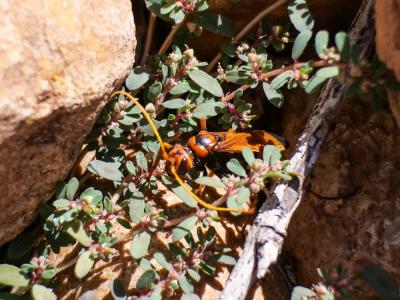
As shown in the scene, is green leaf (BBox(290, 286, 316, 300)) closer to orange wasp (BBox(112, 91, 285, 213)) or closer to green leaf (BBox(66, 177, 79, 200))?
orange wasp (BBox(112, 91, 285, 213))

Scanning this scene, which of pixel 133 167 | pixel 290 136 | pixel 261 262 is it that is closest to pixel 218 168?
pixel 290 136

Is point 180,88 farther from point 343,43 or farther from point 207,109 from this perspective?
point 343,43

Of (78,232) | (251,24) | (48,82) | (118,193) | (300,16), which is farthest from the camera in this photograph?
(251,24)

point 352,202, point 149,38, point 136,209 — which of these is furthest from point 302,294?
point 149,38

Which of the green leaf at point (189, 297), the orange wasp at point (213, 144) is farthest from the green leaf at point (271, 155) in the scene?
the green leaf at point (189, 297)

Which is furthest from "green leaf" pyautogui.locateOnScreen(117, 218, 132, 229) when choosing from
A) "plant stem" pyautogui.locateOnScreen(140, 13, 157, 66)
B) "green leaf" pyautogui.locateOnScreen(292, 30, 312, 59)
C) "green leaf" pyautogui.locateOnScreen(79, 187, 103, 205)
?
"green leaf" pyautogui.locateOnScreen(292, 30, 312, 59)

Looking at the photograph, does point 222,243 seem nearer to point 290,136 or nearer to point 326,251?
point 326,251
